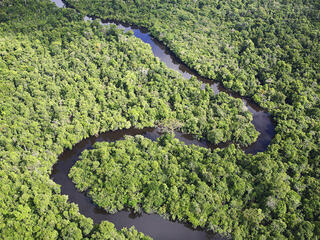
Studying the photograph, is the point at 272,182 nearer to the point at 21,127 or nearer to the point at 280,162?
the point at 280,162

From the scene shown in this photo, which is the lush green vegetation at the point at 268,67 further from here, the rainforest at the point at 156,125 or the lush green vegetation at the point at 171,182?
the lush green vegetation at the point at 171,182

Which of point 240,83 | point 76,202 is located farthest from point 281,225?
point 240,83

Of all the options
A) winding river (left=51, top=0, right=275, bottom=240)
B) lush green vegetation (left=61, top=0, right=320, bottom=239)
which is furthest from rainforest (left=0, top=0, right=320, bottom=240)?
lush green vegetation (left=61, top=0, right=320, bottom=239)

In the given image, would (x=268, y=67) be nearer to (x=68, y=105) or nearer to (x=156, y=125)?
(x=156, y=125)

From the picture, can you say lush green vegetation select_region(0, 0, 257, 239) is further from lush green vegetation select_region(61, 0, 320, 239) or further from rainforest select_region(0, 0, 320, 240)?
lush green vegetation select_region(61, 0, 320, 239)

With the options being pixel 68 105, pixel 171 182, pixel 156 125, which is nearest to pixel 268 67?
pixel 156 125

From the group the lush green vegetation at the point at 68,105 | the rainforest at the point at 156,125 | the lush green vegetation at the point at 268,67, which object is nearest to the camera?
the lush green vegetation at the point at 68,105

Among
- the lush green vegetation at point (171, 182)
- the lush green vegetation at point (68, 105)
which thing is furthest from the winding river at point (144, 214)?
the lush green vegetation at point (68, 105)
